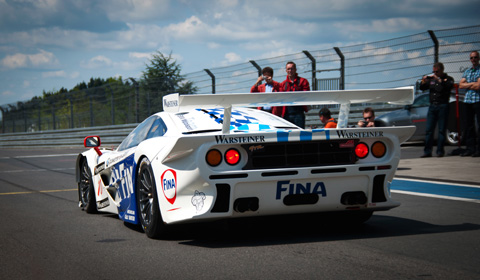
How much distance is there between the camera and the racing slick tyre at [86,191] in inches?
287

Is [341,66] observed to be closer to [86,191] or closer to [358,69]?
[358,69]

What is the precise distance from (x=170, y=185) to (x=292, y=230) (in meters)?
1.26

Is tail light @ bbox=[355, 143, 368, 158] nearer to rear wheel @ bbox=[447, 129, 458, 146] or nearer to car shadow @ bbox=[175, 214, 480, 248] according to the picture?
car shadow @ bbox=[175, 214, 480, 248]

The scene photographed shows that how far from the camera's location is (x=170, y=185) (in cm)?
497

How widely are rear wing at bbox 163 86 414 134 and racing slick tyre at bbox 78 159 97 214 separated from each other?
2.38 metres

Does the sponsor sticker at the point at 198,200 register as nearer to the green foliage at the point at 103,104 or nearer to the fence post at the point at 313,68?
the fence post at the point at 313,68

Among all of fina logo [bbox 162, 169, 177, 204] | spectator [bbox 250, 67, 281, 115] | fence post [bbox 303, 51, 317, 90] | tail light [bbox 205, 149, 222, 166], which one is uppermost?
fence post [bbox 303, 51, 317, 90]

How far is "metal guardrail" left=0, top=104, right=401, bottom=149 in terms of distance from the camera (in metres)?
18.1

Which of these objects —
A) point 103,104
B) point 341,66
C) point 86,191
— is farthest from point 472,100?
point 103,104

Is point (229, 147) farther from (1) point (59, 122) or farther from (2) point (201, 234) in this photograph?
(1) point (59, 122)

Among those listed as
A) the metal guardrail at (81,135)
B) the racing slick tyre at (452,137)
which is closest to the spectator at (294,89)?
the racing slick tyre at (452,137)

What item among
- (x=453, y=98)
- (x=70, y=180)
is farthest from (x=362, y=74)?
(x=70, y=180)

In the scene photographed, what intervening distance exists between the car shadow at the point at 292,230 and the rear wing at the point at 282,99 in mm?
905

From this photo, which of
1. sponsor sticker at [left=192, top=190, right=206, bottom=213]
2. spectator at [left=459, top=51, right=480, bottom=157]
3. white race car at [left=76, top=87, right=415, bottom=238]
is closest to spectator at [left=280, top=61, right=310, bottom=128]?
spectator at [left=459, top=51, right=480, bottom=157]
